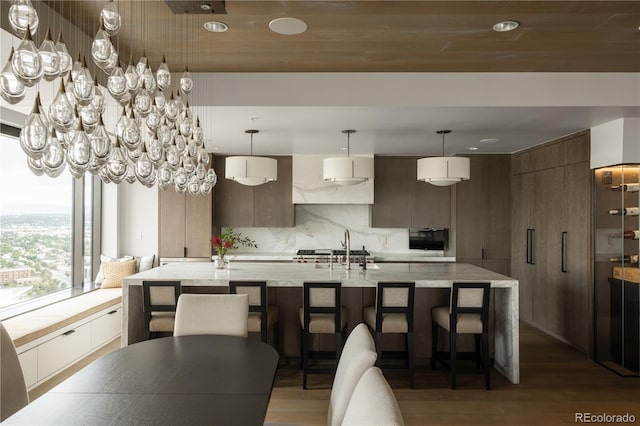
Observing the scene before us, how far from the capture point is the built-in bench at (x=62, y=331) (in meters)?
3.61

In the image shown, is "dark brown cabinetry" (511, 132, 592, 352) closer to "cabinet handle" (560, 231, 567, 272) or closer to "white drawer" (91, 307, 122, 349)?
"cabinet handle" (560, 231, 567, 272)

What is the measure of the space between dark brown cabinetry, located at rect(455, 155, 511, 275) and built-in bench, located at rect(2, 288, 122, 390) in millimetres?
4810

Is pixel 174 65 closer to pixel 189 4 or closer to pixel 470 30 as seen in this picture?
pixel 189 4

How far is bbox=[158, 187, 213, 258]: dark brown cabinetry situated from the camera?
21.5ft

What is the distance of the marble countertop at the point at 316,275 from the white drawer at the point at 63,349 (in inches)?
36.0

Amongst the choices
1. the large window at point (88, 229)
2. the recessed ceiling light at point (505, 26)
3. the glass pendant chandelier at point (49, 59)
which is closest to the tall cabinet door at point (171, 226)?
the large window at point (88, 229)

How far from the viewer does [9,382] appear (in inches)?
84.6

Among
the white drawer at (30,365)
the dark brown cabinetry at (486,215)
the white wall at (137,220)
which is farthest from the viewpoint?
the white wall at (137,220)

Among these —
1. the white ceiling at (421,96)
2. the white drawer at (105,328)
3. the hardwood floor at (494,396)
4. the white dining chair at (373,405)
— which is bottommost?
the hardwood floor at (494,396)

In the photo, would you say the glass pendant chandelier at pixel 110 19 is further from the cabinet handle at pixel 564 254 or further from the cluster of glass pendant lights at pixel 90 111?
the cabinet handle at pixel 564 254

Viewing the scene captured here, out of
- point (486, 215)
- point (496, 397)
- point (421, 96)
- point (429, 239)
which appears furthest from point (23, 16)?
point (429, 239)

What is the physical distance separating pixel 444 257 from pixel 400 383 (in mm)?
3253

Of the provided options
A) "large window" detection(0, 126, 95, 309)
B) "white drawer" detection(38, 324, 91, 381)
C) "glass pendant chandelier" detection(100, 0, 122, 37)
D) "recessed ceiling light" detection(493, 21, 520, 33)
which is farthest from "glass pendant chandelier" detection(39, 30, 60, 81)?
"large window" detection(0, 126, 95, 309)

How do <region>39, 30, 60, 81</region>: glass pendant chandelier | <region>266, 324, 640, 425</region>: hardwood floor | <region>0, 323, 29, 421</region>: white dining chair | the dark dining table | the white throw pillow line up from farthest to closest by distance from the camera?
the white throw pillow, <region>266, 324, 640, 425</region>: hardwood floor, <region>0, 323, 29, 421</region>: white dining chair, the dark dining table, <region>39, 30, 60, 81</region>: glass pendant chandelier
